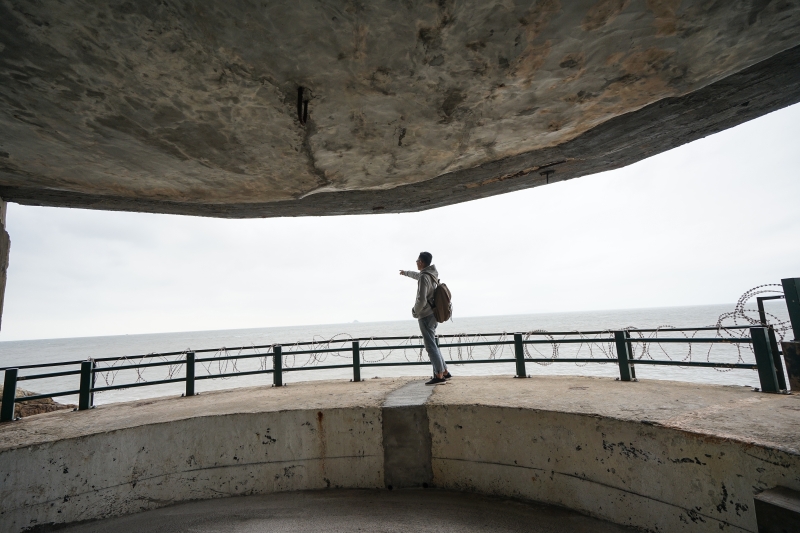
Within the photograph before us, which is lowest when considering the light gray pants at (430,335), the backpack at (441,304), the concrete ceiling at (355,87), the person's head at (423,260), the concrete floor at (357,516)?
the concrete floor at (357,516)

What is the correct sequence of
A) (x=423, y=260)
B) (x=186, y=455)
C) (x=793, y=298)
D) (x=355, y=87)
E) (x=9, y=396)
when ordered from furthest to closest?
(x=423, y=260), (x=9, y=396), (x=793, y=298), (x=186, y=455), (x=355, y=87)

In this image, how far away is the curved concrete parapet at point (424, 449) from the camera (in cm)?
294

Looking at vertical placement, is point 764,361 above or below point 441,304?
below

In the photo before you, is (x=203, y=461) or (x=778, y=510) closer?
(x=778, y=510)

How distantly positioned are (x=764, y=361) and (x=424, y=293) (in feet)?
13.3

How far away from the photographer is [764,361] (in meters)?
4.19

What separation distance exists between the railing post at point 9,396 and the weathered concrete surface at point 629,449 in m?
5.54

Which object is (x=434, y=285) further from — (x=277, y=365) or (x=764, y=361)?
(x=764, y=361)

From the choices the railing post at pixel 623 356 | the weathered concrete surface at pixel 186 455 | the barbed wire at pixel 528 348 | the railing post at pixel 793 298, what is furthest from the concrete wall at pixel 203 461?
the railing post at pixel 793 298

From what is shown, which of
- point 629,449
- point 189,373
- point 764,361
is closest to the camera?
point 629,449

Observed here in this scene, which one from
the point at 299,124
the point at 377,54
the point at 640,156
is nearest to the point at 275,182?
the point at 299,124

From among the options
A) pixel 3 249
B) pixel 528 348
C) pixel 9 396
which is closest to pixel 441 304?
pixel 3 249

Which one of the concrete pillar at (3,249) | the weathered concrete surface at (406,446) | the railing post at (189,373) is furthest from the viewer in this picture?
the railing post at (189,373)

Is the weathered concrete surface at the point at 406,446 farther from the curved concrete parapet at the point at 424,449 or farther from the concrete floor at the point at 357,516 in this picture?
the concrete floor at the point at 357,516
